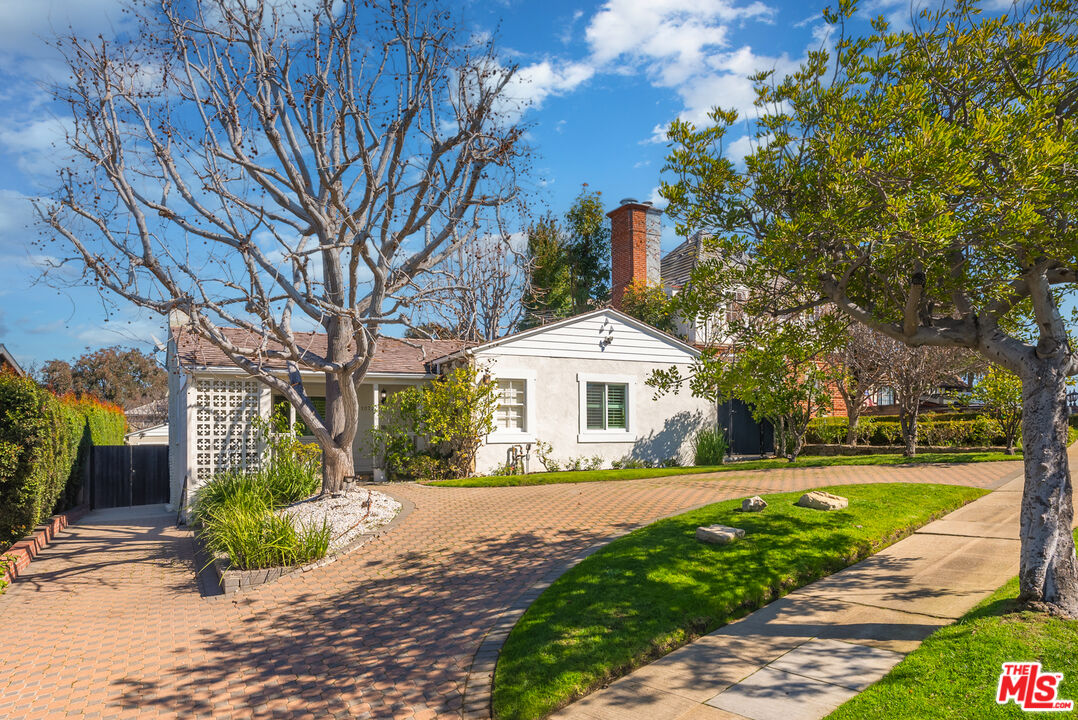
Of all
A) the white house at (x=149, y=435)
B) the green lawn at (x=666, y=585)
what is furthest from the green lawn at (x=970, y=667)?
the white house at (x=149, y=435)

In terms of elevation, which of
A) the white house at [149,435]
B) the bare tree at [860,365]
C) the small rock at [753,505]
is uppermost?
the bare tree at [860,365]

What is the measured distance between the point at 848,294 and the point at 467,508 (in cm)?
720

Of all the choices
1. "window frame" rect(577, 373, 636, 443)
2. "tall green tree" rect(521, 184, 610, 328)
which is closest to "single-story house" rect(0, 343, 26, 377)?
"window frame" rect(577, 373, 636, 443)

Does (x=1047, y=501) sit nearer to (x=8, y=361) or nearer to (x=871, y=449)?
(x=871, y=449)

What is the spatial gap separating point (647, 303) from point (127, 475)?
17027 mm

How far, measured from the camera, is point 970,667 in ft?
15.9

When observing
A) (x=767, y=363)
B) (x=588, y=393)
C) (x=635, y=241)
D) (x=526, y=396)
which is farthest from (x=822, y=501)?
(x=635, y=241)

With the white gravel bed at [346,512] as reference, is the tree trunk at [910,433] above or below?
above

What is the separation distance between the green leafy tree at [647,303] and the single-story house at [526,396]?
4.07 metres

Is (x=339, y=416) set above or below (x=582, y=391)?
below

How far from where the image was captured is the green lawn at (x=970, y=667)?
14.4 ft

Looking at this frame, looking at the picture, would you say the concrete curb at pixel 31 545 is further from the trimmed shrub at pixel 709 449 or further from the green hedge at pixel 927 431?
the green hedge at pixel 927 431

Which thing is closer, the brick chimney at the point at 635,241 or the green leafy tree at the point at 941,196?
the green leafy tree at the point at 941,196

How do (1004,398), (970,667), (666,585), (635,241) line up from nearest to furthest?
(970,667) < (666,585) < (1004,398) < (635,241)
